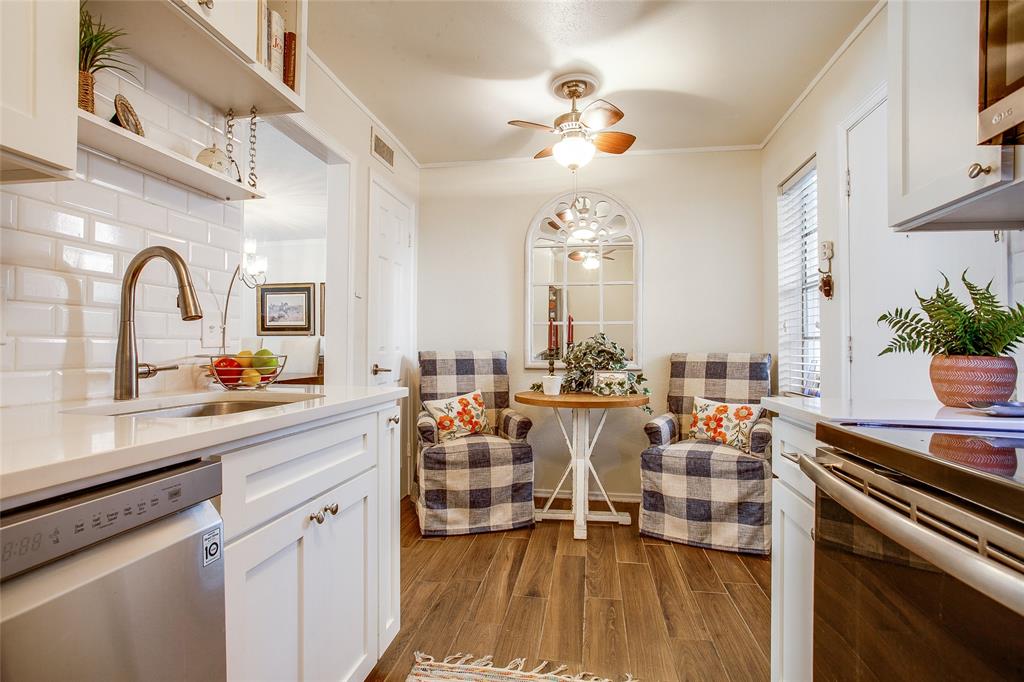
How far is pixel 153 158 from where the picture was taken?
1266 mm

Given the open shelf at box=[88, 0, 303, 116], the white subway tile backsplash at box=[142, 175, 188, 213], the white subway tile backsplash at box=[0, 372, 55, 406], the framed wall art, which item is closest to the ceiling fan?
the open shelf at box=[88, 0, 303, 116]

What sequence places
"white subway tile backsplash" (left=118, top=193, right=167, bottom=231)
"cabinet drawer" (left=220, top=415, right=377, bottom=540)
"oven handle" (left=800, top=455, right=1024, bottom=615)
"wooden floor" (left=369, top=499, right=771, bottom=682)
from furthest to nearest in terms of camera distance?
"wooden floor" (left=369, top=499, right=771, bottom=682)
"white subway tile backsplash" (left=118, top=193, right=167, bottom=231)
"cabinet drawer" (left=220, top=415, right=377, bottom=540)
"oven handle" (left=800, top=455, right=1024, bottom=615)

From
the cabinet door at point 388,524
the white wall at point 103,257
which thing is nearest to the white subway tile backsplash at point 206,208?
the white wall at point 103,257

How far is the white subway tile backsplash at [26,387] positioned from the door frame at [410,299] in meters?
1.75

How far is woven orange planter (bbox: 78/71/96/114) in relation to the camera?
1063 millimetres

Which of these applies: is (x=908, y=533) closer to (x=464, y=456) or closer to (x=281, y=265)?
(x=464, y=456)

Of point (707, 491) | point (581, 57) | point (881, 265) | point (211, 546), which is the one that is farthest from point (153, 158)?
point (707, 491)

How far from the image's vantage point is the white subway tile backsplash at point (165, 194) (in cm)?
136

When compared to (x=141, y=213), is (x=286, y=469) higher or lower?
lower

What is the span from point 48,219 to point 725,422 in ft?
10.0

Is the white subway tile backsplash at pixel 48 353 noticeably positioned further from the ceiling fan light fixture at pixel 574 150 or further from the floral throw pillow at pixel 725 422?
the floral throw pillow at pixel 725 422

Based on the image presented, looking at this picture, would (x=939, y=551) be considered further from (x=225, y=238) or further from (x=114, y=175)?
(x=225, y=238)

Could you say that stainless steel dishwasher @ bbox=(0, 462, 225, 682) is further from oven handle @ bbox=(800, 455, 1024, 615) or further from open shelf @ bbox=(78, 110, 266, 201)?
oven handle @ bbox=(800, 455, 1024, 615)

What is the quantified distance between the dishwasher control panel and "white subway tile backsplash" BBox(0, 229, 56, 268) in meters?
0.75
